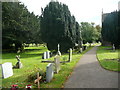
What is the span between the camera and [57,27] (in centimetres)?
2188

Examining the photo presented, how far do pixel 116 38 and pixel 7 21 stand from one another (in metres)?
26.1

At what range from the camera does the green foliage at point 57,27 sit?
21.7 metres

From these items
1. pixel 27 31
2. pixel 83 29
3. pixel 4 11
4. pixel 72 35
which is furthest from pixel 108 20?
pixel 4 11

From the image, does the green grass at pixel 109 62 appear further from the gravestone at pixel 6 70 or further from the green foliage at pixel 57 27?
the gravestone at pixel 6 70

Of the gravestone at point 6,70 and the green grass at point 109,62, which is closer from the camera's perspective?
the gravestone at point 6,70

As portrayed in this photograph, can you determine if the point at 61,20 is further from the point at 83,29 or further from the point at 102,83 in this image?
the point at 83,29

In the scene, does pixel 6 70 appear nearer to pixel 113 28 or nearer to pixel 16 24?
pixel 16 24

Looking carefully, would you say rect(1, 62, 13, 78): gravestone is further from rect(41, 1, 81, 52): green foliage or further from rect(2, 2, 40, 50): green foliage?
rect(2, 2, 40, 50): green foliage

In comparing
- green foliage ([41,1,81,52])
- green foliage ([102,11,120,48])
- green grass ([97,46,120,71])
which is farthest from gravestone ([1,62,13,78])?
green foliage ([102,11,120,48])

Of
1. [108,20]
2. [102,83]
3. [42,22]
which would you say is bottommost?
[102,83]

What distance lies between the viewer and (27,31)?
1155 inches

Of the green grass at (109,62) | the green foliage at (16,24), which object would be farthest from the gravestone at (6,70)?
the green foliage at (16,24)

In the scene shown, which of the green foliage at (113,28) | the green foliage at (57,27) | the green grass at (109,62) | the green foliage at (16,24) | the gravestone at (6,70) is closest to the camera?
the gravestone at (6,70)

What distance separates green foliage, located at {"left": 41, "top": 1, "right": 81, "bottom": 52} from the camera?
2173 cm
